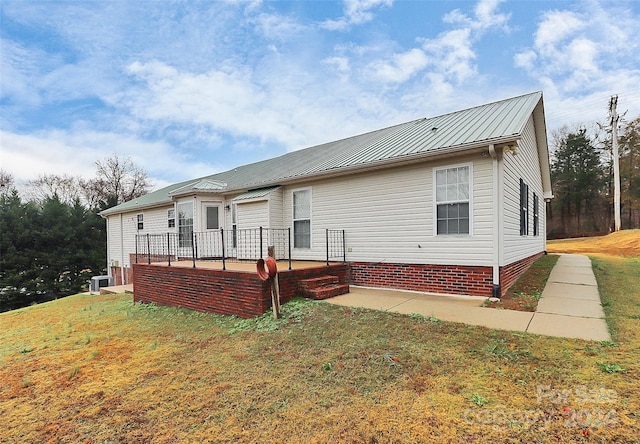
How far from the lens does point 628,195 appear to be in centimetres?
2847

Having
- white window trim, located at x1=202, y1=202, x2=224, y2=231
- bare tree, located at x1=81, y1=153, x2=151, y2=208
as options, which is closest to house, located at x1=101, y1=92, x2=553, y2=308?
white window trim, located at x1=202, y1=202, x2=224, y2=231

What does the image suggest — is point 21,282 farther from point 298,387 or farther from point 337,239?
point 298,387

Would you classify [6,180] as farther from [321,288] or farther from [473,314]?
[473,314]

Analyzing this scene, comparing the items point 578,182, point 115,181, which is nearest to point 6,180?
point 115,181

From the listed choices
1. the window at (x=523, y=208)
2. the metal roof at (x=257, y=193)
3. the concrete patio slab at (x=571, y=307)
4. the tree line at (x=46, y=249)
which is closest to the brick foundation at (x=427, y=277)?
the concrete patio slab at (x=571, y=307)

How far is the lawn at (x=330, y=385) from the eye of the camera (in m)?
2.56

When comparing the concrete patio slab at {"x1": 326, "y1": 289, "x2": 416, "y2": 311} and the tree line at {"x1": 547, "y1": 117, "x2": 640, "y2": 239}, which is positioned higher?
the tree line at {"x1": 547, "y1": 117, "x2": 640, "y2": 239}

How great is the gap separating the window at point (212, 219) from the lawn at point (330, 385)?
6.66 m

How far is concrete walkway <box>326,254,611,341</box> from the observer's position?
4.59m

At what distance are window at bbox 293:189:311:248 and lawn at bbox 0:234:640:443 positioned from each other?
4.32m

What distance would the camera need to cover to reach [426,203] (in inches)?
288

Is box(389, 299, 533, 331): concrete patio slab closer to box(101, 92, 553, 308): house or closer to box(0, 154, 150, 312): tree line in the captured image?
box(101, 92, 553, 308): house

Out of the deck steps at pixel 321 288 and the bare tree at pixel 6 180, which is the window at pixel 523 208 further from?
the bare tree at pixel 6 180

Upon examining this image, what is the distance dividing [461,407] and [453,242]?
4.64 meters
